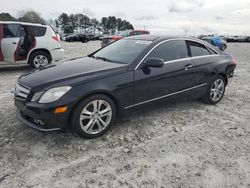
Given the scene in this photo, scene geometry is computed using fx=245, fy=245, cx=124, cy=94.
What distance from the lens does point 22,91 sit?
3.49 metres

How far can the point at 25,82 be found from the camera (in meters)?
3.54

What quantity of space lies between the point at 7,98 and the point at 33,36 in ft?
12.1

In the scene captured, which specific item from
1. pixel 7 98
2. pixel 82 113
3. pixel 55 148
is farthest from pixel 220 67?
pixel 7 98

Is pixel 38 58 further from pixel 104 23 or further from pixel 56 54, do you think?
pixel 104 23

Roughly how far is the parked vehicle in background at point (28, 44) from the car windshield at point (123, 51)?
4342 millimetres

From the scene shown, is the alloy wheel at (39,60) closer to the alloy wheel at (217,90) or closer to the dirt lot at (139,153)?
the dirt lot at (139,153)

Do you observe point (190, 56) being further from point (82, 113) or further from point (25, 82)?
point (25, 82)

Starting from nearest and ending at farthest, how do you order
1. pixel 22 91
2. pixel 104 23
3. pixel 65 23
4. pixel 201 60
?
pixel 22 91 → pixel 201 60 → pixel 65 23 → pixel 104 23

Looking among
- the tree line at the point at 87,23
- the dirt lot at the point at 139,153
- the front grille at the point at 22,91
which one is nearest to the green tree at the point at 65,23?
the tree line at the point at 87,23

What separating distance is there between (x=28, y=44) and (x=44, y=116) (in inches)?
228

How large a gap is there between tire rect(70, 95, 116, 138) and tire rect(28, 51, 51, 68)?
5.47m

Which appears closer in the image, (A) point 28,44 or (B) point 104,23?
(A) point 28,44

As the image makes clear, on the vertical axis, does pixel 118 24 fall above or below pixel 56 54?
above

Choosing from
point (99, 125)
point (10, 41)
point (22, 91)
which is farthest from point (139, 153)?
point (10, 41)
